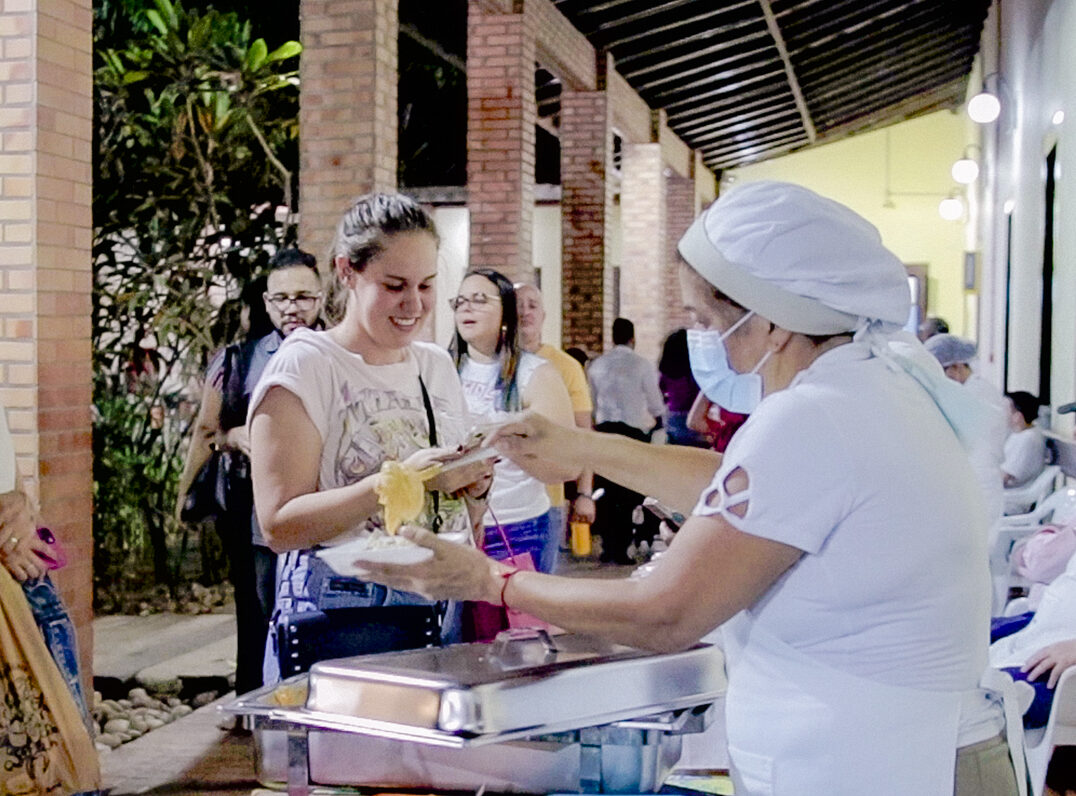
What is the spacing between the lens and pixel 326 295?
9.73 ft

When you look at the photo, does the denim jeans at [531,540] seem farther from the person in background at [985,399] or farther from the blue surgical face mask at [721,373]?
the blue surgical face mask at [721,373]

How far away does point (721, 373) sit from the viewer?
6.63 ft

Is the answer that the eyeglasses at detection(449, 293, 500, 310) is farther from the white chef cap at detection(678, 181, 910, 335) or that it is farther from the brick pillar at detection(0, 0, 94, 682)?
the white chef cap at detection(678, 181, 910, 335)

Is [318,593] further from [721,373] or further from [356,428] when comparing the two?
[721,373]

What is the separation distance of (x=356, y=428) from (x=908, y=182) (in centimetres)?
2229

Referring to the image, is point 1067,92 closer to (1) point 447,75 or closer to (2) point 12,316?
(2) point 12,316

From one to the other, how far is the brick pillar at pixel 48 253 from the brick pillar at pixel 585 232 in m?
8.67

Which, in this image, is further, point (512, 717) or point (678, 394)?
point (678, 394)

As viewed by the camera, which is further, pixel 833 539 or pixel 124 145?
pixel 124 145

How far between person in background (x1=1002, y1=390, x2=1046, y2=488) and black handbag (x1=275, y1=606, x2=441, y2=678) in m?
6.11

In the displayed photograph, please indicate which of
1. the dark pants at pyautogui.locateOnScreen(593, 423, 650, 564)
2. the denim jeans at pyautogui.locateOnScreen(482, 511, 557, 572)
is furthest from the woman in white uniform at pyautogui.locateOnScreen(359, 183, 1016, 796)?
the dark pants at pyautogui.locateOnScreen(593, 423, 650, 564)

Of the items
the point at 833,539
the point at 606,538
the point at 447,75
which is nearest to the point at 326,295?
the point at 833,539

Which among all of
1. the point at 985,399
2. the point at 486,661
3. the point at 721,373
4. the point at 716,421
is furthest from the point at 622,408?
the point at 486,661

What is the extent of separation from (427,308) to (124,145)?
587cm
